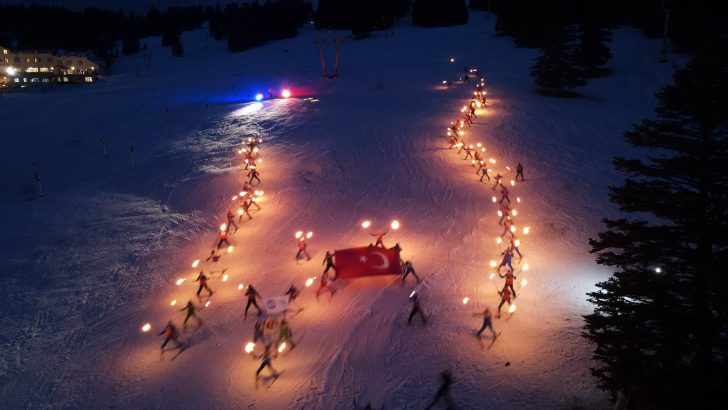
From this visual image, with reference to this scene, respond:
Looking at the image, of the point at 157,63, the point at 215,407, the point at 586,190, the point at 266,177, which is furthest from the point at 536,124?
the point at 157,63

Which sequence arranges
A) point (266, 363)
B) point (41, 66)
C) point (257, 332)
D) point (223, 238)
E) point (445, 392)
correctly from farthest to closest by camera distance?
1. point (41, 66)
2. point (223, 238)
3. point (257, 332)
4. point (266, 363)
5. point (445, 392)

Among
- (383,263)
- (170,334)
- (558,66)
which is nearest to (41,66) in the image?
(558,66)

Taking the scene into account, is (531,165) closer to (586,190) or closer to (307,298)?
(586,190)

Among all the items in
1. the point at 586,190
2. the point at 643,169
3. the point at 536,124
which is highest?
the point at 643,169

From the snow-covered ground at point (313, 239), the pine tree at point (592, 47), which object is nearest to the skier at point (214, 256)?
the snow-covered ground at point (313, 239)

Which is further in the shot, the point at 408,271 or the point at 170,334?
the point at 408,271

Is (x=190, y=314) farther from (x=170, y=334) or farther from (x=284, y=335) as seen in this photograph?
(x=284, y=335)
